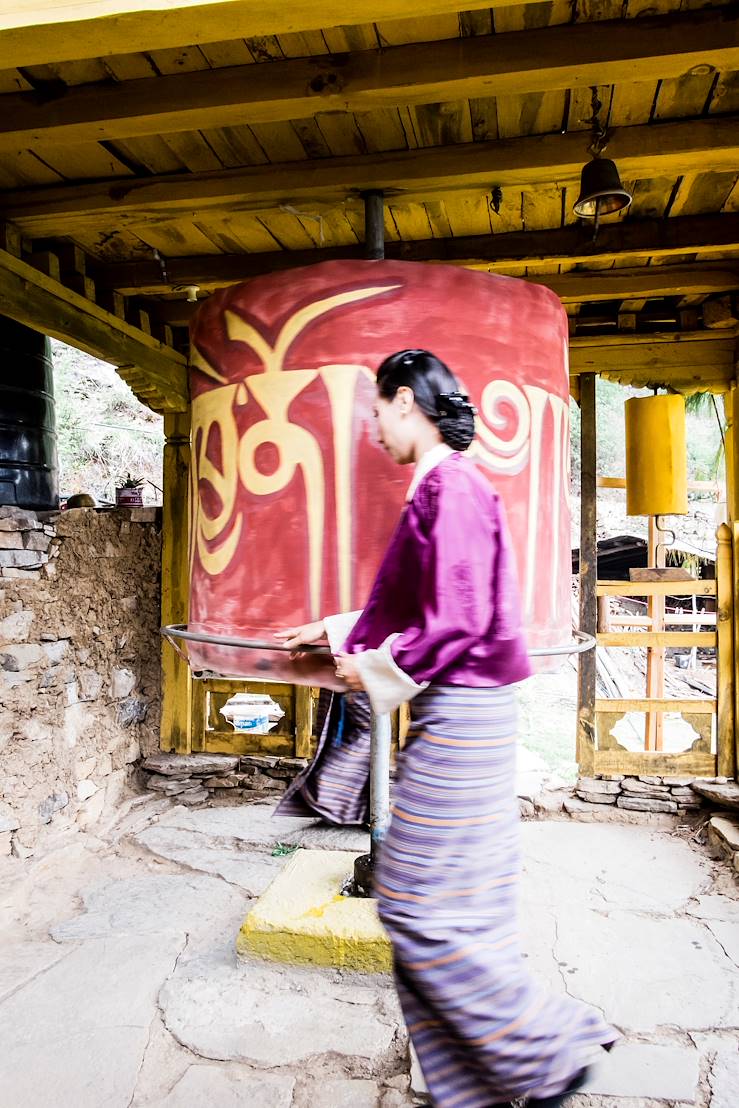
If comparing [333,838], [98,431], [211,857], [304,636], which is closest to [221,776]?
[211,857]

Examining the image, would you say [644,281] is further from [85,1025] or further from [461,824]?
[85,1025]

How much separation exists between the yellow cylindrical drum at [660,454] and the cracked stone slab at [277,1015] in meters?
3.15

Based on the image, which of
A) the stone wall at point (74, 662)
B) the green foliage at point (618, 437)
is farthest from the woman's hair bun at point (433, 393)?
the green foliage at point (618, 437)

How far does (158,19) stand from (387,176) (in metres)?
1.26

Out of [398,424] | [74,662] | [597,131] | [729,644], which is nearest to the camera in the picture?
[398,424]

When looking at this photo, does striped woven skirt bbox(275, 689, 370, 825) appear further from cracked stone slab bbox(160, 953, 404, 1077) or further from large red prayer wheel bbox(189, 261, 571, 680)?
large red prayer wheel bbox(189, 261, 571, 680)

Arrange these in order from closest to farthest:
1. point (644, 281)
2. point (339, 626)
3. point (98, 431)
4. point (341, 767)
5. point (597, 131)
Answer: point (339, 626) < point (597, 131) < point (644, 281) < point (341, 767) < point (98, 431)

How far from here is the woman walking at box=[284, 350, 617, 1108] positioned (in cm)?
162

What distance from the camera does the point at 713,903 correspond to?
3.45 m

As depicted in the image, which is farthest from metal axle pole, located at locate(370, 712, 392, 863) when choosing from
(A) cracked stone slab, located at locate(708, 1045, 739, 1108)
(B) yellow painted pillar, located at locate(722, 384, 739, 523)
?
(B) yellow painted pillar, located at locate(722, 384, 739, 523)

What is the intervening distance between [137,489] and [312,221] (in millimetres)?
2491

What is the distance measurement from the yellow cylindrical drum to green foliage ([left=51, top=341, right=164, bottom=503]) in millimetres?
10193

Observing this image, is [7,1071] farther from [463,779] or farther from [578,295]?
[578,295]

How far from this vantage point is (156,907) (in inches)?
136
